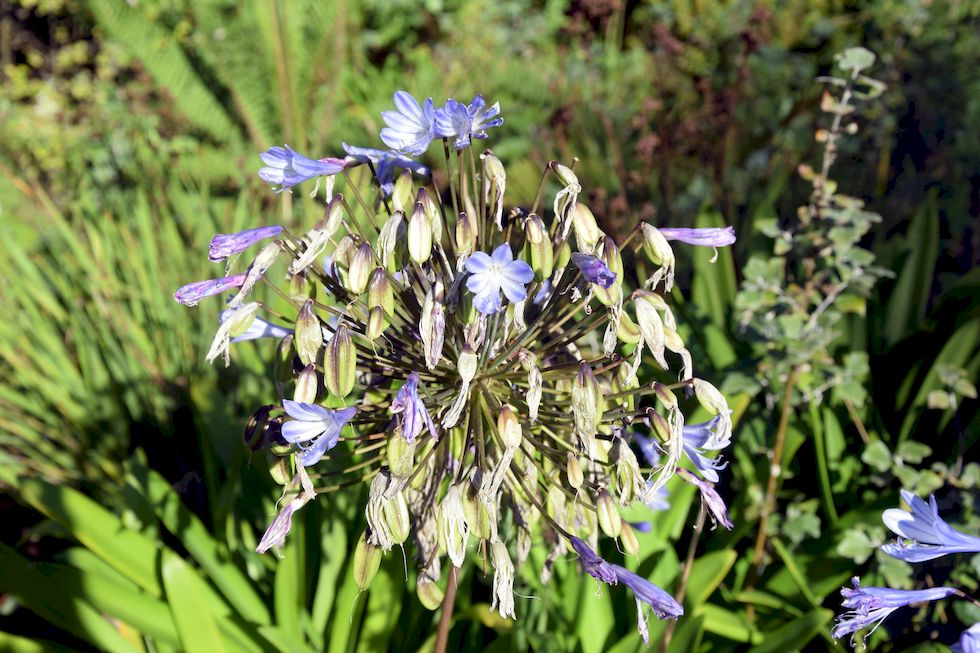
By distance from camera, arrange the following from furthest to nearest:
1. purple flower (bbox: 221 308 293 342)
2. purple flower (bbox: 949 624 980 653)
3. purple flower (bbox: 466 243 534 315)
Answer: purple flower (bbox: 221 308 293 342)
purple flower (bbox: 466 243 534 315)
purple flower (bbox: 949 624 980 653)

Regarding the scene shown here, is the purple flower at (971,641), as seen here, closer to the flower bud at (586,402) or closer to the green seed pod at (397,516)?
the flower bud at (586,402)

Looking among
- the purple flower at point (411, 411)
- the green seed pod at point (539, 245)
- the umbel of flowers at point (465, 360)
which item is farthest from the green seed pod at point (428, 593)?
the green seed pod at point (539, 245)

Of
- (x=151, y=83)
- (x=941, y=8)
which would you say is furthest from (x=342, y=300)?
(x=151, y=83)

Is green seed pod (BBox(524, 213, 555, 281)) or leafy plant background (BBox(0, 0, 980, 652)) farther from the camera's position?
leafy plant background (BBox(0, 0, 980, 652))

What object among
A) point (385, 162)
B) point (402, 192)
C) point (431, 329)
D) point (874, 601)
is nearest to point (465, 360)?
point (431, 329)

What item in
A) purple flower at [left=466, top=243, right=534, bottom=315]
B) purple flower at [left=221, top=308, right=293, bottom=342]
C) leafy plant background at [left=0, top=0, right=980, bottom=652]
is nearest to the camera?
purple flower at [left=466, top=243, right=534, bottom=315]

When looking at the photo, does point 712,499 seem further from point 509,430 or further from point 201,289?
point 201,289

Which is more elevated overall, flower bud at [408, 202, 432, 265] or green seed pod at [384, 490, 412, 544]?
flower bud at [408, 202, 432, 265]

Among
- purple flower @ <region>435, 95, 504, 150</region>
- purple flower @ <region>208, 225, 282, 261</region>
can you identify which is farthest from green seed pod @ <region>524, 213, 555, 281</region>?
purple flower @ <region>208, 225, 282, 261</region>

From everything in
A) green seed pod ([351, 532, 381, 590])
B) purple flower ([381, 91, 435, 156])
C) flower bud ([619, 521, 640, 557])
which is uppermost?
purple flower ([381, 91, 435, 156])

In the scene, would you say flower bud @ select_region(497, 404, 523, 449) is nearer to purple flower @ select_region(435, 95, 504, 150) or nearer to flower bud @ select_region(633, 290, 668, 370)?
flower bud @ select_region(633, 290, 668, 370)
